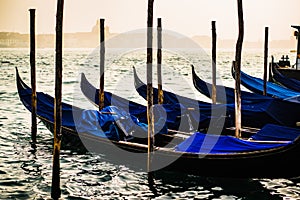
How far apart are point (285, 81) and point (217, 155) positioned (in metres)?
9.63

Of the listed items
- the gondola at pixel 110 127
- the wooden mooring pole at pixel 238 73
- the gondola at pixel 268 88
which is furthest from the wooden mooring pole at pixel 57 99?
the gondola at pixel 268 88

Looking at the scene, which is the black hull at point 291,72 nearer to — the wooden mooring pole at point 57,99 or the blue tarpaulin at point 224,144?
the blue tarpaulin at point 224,144

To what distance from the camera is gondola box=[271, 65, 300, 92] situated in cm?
1619

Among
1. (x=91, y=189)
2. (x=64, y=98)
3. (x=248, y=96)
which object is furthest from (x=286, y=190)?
(x=64, y=98)

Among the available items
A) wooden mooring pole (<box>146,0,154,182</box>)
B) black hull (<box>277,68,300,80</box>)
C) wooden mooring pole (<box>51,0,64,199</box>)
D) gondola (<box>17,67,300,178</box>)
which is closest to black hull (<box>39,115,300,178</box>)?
gondola (<box>17,67,300,178</box>)

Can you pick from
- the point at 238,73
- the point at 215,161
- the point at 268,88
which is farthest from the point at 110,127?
the point at 268,88

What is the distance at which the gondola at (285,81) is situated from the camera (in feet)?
53.1

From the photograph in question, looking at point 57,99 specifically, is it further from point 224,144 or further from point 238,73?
point 238,73

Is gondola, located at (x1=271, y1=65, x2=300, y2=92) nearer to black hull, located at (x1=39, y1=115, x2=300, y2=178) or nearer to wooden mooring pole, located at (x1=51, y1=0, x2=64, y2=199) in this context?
black hull, located at (x1=39, y1=115, x2=300, y2=178)

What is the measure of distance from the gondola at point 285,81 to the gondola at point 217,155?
7752 millimetres

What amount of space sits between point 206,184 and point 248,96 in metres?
4.78

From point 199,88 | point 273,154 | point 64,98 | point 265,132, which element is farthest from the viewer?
point 64,98

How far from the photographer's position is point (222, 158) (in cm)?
785

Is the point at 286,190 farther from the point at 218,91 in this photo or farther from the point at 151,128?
the point at 218,91
